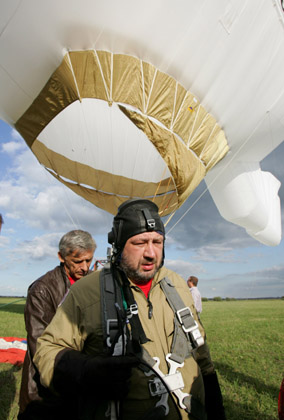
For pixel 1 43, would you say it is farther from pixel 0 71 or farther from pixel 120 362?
pixel 120 362

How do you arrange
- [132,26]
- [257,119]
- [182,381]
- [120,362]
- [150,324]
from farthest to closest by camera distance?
1. [257,119]
2. [132,26]
3. [150,324]
4. [182,381]
5. [120,362]

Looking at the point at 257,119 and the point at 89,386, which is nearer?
the point at 89,386

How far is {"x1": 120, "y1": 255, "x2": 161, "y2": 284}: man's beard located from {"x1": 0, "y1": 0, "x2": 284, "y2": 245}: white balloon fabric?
4446mm

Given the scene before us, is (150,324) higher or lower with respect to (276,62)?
lower

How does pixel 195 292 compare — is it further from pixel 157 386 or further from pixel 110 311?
pixel 110 311

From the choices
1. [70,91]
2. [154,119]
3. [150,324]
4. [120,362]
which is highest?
[70,91]

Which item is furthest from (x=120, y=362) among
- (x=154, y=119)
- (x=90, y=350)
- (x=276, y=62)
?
(x=276, y=62)

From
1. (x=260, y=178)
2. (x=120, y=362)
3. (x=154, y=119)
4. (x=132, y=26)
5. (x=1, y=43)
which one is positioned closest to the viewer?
(x=120, y=362)

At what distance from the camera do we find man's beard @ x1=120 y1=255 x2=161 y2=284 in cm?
186

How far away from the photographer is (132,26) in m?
5.18

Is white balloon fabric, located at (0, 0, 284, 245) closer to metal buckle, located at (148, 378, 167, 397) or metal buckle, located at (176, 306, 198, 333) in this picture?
metal buckle, located at (176, 306, 198, 333)

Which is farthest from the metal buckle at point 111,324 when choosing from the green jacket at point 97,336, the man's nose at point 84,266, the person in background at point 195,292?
the person in background at point 195,292

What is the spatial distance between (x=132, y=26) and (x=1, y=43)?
8.44 ft

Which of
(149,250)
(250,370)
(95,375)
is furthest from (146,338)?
(250,370)
